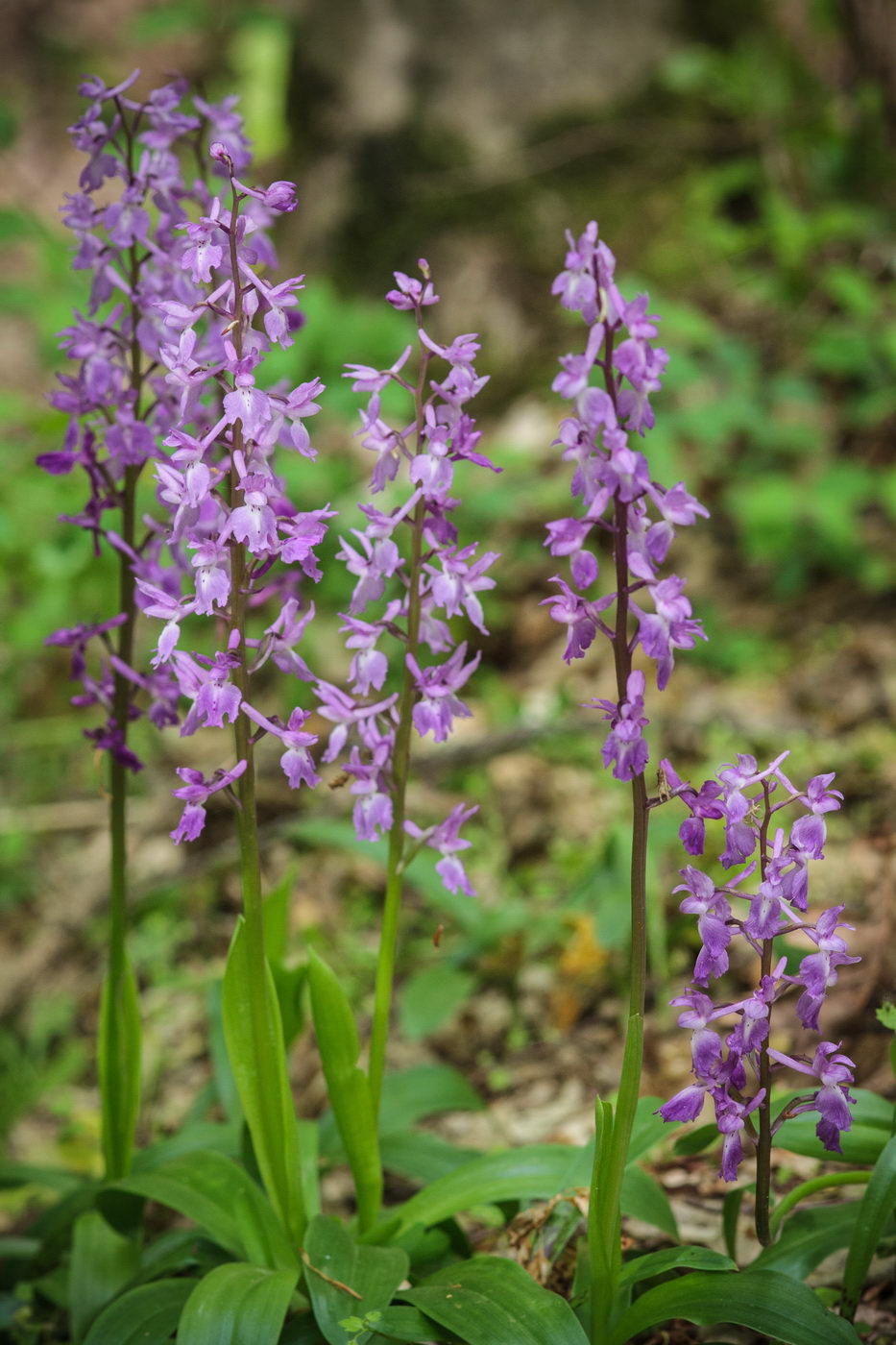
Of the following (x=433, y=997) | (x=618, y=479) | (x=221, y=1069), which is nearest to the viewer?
(x=618, y=479)

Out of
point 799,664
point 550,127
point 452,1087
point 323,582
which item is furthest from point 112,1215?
point 550,127

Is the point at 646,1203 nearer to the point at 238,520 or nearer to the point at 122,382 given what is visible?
the point at 238,520

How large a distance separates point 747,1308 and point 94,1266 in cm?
143

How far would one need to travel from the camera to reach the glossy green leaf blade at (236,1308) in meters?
1.89

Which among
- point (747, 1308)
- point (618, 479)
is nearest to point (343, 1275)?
point (747, 1308)

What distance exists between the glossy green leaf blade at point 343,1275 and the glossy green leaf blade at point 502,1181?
0.12 m

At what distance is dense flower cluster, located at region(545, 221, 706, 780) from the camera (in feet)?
5.53

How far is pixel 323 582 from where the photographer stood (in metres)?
5.05

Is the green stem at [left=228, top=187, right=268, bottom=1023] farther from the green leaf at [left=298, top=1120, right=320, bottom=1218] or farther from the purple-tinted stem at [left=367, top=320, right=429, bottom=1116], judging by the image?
the green leaf at [left=298, top=1120, right=320, bottom=1218]

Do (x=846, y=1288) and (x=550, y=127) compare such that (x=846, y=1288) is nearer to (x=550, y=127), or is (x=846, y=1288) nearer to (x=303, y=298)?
(x=303, y=298)

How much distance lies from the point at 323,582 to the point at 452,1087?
269 cm

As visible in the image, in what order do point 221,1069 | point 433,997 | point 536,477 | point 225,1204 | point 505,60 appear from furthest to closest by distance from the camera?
point 505,60 → point 536,477 → point 433,997 → point 221,1069 → point 225,1204

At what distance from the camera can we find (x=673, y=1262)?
73.4 inches

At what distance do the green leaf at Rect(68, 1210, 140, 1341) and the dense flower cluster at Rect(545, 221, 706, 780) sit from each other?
1.66 metres
